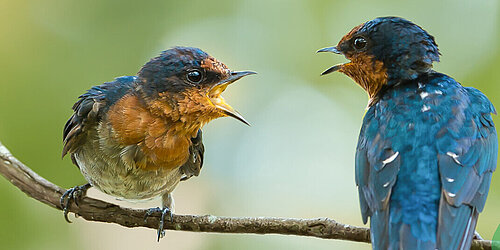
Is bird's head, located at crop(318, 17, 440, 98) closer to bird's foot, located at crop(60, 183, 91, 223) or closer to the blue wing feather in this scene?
the blue wing feather

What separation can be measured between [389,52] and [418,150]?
98 centimetres

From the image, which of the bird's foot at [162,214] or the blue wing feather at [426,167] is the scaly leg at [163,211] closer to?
the bird's foot at [162,214]

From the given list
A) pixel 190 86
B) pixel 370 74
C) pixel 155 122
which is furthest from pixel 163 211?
pixel 370 74

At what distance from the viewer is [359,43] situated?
15.3 feet

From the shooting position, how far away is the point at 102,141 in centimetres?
474

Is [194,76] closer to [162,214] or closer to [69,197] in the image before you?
[162,214]

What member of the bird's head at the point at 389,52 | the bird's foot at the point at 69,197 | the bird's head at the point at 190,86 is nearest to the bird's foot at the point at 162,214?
the bird's foot at the point at 69,197

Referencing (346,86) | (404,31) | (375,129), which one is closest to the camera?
(375,129)

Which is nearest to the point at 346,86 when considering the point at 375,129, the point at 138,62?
the point at 138,62

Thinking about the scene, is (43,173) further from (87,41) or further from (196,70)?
(196,70)

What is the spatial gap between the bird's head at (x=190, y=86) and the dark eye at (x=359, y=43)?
853 millimetres

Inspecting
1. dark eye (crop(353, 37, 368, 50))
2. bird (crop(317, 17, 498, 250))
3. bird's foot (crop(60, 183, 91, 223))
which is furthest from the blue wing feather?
bird's foot (crop(60, 183, 91, 223))

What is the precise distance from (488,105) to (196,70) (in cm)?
209

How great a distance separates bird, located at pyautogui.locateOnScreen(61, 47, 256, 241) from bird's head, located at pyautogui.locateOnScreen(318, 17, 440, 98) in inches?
33.9
